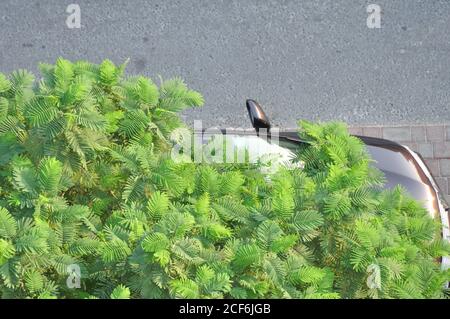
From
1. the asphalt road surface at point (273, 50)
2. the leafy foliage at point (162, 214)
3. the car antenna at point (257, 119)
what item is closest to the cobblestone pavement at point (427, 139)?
the asphalt road surface at point (273, 50)

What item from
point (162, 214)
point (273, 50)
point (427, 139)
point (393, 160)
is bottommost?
point (162, 214)

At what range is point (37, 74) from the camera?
6891mm

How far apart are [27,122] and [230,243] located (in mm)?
1191

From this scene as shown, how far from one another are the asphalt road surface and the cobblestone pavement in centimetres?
9

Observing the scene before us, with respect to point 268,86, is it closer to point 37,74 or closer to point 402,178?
point 402,178

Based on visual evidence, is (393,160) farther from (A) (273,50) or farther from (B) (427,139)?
(A) (273,50)

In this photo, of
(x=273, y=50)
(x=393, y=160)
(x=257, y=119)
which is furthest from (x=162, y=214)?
(x=273, y=50)

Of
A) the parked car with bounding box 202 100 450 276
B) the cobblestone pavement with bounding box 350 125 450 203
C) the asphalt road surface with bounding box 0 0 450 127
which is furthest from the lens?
the asphalt road surface with bounding box 0 0 450 127

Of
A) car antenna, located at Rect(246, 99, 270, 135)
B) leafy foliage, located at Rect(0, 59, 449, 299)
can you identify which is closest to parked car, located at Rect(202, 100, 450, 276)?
car antenna, located at Rect(246, 99, 270, 135)

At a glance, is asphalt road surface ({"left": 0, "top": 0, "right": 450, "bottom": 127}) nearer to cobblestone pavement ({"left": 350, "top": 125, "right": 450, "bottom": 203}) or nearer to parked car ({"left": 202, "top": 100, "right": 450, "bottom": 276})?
cobblestone pavement ({"left": 350, "top": 125, "right": 450, "bottom": 203})

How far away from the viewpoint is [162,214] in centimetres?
301

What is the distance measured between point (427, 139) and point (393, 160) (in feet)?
4.12

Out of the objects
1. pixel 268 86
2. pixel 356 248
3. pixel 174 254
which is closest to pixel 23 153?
pixel 174 254

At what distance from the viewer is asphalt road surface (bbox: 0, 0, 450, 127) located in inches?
257
